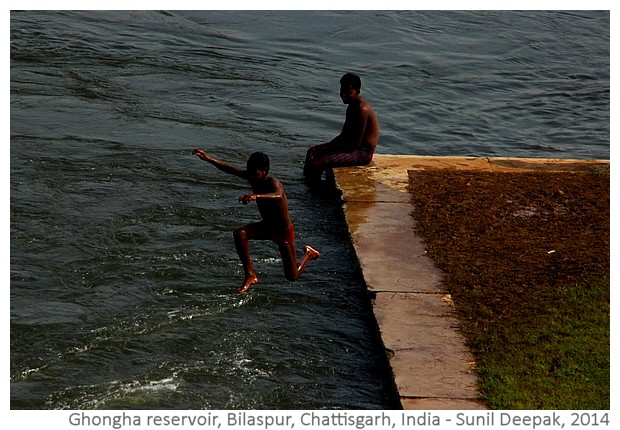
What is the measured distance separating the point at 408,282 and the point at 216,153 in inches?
235

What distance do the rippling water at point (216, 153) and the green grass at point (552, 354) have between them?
1.00 m

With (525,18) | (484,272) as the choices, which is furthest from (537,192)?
(525,18)

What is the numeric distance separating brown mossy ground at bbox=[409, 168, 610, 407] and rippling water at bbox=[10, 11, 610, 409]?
102cm

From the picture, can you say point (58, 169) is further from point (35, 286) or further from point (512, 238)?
point (512, 238)

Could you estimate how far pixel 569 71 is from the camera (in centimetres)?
2264

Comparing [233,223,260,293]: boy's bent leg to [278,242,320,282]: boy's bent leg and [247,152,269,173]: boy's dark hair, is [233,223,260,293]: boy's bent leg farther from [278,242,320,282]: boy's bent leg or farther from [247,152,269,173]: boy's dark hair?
[247,152,269,173]: boy's dark hair

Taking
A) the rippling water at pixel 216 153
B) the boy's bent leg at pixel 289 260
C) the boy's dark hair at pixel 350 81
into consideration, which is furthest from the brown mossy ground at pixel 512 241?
the boy's bent leg at pixel 289 260

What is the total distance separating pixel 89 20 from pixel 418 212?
1255cm

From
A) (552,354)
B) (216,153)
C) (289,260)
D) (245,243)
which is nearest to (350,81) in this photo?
(216,153)

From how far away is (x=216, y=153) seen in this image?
52.1 feet

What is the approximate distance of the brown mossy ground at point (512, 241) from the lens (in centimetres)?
984

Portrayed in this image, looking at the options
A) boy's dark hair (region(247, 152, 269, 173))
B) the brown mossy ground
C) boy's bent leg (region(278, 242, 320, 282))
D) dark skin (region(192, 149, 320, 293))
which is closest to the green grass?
the brown mossy ground

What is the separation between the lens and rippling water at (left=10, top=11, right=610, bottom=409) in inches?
375

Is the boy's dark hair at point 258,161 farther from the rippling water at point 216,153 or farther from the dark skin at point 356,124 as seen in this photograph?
the dark skin at point 356,124
